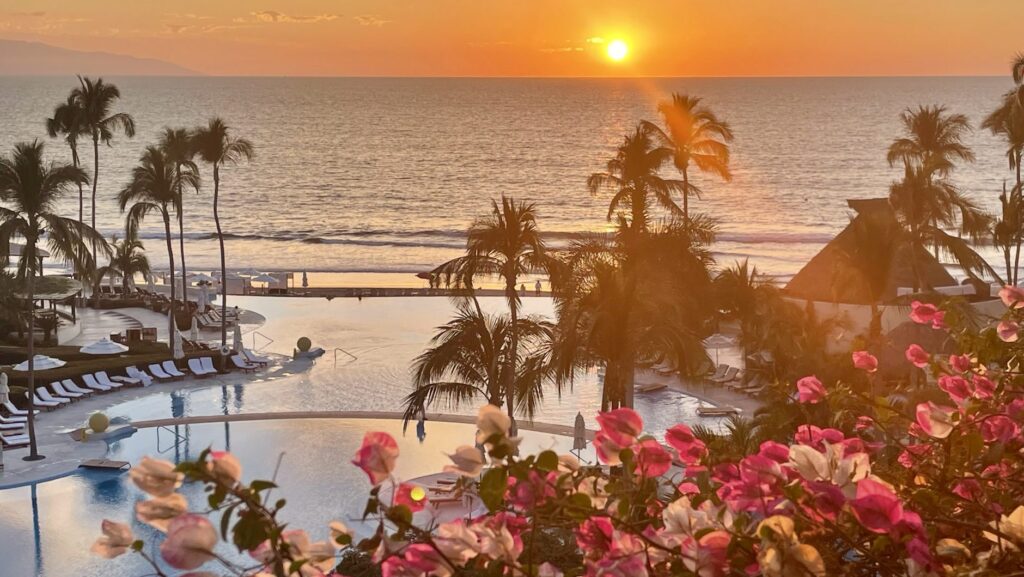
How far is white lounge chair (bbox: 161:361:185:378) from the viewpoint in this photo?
26641 millimetres

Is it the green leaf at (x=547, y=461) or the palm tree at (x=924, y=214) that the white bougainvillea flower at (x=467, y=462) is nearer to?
the green leaf at (x=547, y=461)

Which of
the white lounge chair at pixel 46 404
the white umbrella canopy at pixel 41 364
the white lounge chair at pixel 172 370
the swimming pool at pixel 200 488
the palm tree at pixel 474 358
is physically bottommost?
the swimming pool at pixel 200 488

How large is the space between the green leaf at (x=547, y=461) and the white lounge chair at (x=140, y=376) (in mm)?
24438

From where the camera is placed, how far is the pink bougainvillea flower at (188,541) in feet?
8.49

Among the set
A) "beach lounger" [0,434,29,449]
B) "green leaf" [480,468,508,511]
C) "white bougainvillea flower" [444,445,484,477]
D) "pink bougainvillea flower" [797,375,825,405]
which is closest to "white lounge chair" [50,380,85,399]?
"beach lounger" [0,434,29,449]

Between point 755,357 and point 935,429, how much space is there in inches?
845

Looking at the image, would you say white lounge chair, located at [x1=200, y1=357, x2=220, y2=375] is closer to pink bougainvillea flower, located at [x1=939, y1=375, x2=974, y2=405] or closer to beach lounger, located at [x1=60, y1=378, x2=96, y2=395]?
beach lounger, located at [x1=60, y1=378, x2=96, y2=395]

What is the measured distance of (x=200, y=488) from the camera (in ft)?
57.1

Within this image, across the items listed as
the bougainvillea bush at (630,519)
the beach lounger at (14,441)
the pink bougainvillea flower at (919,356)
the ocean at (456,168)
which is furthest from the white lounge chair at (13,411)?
the ocean at (456,168)

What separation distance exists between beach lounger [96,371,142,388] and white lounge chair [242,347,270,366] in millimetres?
2755

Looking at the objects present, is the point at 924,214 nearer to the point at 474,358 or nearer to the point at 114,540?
the point at 474,358

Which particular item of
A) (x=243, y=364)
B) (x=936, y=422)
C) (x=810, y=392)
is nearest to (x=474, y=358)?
(x=243, y=364)

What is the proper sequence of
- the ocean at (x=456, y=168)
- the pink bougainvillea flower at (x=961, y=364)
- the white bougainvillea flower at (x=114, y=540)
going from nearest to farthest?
the white bougainvillea flower at (x=114, y=540), the pink bougainvillea flower at (x=961, y=364), the ocean at (x=456, y=168)

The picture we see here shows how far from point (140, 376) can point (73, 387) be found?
4.97 feet
